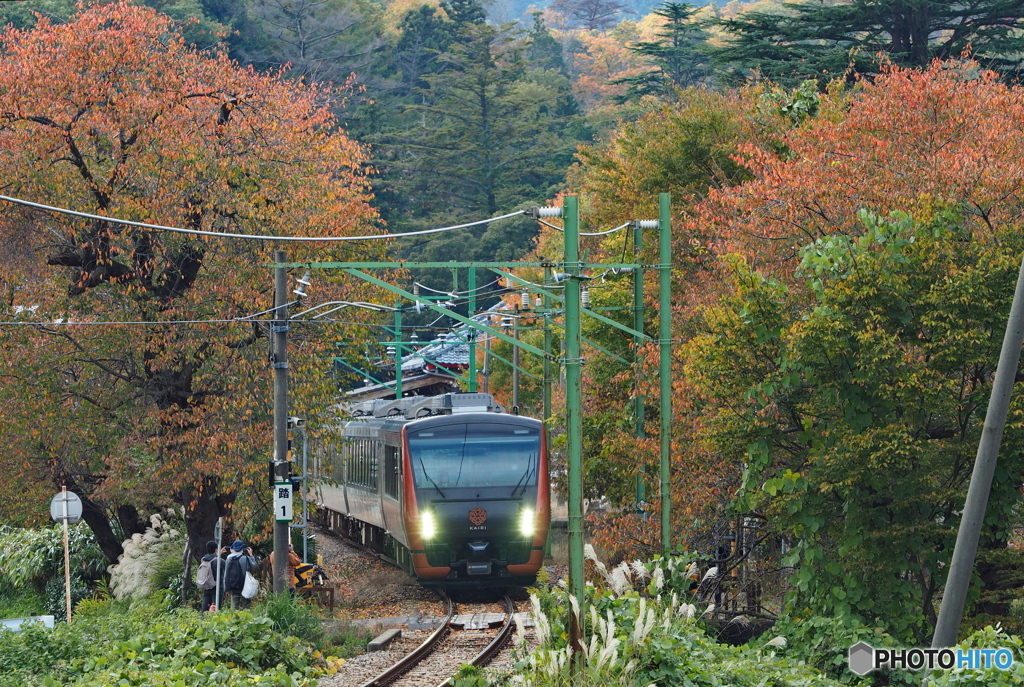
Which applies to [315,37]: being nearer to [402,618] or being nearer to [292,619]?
[402,618]

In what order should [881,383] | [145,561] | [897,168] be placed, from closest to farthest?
[881,383]
[897,168]
[145,561]

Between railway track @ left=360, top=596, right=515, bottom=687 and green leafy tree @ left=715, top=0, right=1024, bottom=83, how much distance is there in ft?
59.0

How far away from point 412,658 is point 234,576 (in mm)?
3827

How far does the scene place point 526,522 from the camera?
20.5 meters

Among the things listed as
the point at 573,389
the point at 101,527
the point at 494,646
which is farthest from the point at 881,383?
the point at 101,527

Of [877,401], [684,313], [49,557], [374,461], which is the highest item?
[684,313]

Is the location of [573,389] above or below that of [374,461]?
above

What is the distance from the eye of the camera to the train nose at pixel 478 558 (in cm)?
2039

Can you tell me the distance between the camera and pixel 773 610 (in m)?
19.4

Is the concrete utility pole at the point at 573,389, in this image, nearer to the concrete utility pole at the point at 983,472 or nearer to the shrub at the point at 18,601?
the concrete utility pole at the point at 983,472

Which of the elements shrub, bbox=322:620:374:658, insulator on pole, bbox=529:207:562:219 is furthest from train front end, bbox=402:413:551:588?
insulator on pole, bbox=529:207:562:219

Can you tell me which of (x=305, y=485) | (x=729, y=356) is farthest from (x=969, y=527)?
(x=305, y=485)

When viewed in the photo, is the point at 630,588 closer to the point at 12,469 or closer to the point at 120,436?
the point at 120,436

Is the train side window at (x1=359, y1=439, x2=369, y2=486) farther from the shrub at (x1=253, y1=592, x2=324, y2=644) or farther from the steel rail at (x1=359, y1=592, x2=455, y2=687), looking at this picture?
the shrub at (x1=253, y1=592, x2=324, y2=644)
